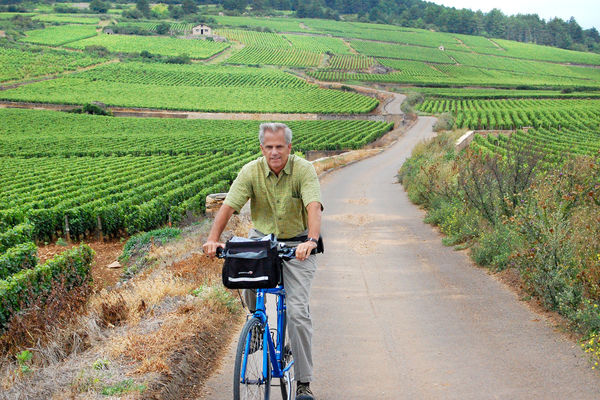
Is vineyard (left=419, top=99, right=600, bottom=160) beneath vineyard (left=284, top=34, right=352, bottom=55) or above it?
beneath

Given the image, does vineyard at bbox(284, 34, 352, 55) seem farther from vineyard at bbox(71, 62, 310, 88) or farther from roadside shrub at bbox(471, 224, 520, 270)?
roadside shrub at bbox(471, 224, 520, 270)

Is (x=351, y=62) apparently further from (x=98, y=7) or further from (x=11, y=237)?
(x=11, y=237)

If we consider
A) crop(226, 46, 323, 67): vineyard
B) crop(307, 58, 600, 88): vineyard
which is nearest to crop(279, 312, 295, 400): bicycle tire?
crop(307, 58, 600, 88): vineyard

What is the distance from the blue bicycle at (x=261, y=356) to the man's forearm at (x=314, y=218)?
221mm

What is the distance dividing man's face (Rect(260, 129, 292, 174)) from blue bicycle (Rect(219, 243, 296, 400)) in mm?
665

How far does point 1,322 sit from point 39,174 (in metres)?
20.7

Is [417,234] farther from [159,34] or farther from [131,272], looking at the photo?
[159,34]

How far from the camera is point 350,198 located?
19109 millimetres

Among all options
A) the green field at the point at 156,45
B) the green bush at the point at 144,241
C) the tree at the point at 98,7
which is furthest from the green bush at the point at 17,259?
the tree at the point at 98,7

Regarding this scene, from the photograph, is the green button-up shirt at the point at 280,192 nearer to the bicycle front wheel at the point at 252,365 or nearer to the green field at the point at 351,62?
the bicycle front wheel at the point at 252,365

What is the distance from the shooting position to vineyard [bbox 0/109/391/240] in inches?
740

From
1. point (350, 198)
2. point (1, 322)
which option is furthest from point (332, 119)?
point (1, 322)

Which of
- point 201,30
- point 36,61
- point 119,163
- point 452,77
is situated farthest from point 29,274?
point 201,30

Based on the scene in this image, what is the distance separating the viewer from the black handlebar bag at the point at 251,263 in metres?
4.04
